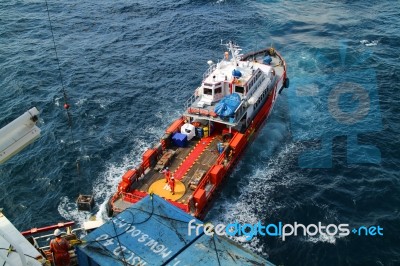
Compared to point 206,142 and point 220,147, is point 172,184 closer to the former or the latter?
point 220,147

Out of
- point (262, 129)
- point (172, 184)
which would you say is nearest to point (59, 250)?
point (172, 184)

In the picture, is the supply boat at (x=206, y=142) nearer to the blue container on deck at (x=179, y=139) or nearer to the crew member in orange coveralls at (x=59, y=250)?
the blue container on deck at (x=179, y=139)

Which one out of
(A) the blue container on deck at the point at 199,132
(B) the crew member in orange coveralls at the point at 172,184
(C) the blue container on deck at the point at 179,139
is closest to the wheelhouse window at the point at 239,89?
(A) the blue container on deck at the point at 199,132

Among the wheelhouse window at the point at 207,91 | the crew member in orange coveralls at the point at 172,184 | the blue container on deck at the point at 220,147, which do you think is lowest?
the crew member in orange coveralls at the point at 172,184

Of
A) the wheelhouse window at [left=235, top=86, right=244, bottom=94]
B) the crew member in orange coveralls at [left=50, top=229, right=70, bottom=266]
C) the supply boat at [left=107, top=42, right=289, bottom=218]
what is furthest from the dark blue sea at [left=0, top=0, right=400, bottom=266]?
the crew member in orange coveralls at [left=50, top=229, right=70, bottom=266]

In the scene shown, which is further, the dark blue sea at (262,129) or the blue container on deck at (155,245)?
the dark blue sea at (262,129)

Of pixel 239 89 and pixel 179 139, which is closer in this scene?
pixel 179 139

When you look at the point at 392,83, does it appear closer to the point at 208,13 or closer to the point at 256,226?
the point at 256,226

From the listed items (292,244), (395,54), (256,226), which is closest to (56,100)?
(256,226)
